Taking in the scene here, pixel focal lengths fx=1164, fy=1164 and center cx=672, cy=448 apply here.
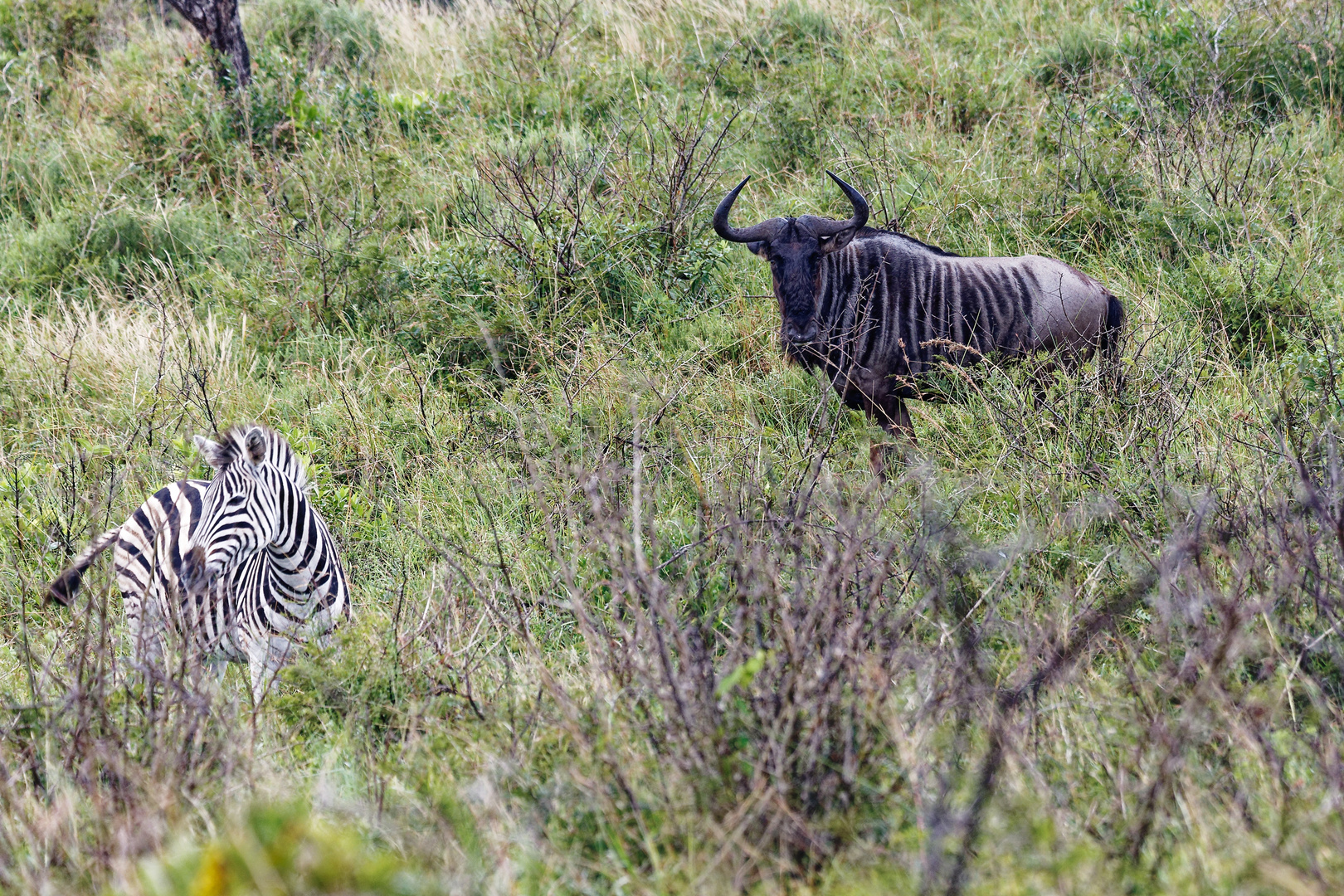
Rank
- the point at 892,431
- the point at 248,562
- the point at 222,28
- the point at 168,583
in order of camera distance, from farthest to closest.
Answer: the point at 222,28 → the point at 892,431 → the point at 248,562 → the point at 168,583

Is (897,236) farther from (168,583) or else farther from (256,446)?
(168,583)

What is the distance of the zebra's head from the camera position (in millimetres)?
3896

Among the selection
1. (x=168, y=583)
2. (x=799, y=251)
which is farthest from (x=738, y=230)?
(x=168, y=583)

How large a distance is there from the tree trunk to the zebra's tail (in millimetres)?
4965

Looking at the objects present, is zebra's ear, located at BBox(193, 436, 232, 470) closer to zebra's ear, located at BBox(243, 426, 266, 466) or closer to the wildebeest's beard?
zebra's ear, located at BBox(243, 426, 266, 466)

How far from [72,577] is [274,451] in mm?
888

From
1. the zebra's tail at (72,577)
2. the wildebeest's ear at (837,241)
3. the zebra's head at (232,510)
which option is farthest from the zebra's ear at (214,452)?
the wildebeest's ear at (837,241)

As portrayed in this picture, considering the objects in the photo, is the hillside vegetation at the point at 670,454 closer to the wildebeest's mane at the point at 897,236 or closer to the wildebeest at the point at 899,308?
the wildebeest at the point at 899,308

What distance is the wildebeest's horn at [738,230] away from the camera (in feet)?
18.6

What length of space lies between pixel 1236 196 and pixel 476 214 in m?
4.32

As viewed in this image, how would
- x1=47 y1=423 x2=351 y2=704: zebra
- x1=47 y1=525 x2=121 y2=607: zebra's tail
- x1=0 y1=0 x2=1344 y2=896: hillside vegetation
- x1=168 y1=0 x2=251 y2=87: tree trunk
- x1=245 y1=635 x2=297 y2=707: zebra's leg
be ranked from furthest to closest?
x1=168 y1=0 x2=251 y2=87: tree trunk, x1=47 y1=525 x2=121 y2=607: zebra's tail, x1=47 y1=423 x2=351 y2=704: zebra, x1=245 y1=635 x2=297 y2=707: zebra's leg, x1=0 y1=0 x2=1344 y2=896: hillside vegetation

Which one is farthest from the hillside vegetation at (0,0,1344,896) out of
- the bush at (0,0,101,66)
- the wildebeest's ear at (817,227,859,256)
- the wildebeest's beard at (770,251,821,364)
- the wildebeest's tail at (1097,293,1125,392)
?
the wildebeest's ear at (817,227,859,256)

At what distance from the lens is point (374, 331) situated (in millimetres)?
6484

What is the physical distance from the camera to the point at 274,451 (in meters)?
4.27
